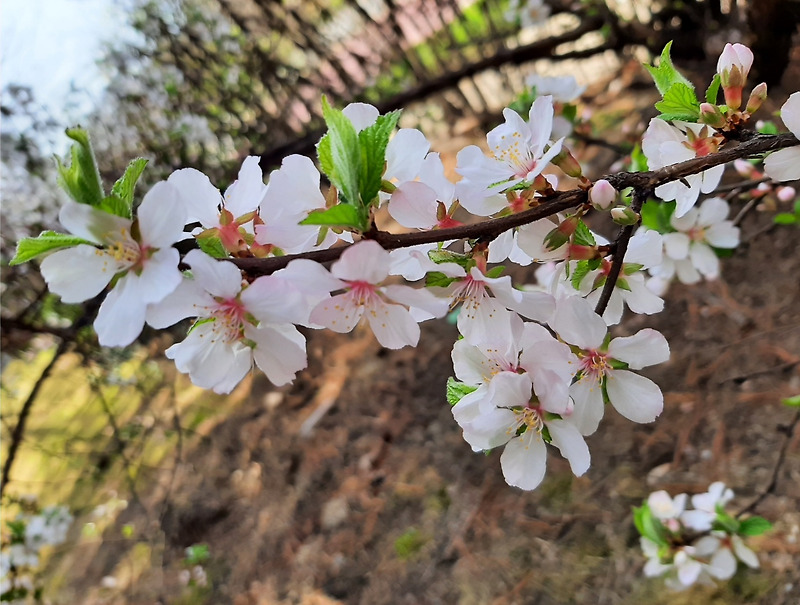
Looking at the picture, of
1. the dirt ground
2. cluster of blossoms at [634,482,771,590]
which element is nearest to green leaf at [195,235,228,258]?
cluster of blossoms at [634,482,771,590]

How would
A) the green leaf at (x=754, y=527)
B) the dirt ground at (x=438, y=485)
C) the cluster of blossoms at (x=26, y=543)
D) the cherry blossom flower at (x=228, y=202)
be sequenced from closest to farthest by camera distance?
the cherry blossom flower at (x=228, y=202) → the green leaf at (x=754, y=527) → the dirt ground at (x=438, y=485) → the cluster of blossoms at (x=26, y=543)

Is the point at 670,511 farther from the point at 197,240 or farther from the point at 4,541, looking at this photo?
the point at 4,541

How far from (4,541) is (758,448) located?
8.62 feet

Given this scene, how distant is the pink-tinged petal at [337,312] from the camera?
50 cm

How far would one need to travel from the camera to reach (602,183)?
53 centimetres

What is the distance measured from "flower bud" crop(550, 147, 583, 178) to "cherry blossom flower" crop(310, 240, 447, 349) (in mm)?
200

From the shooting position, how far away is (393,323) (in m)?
0.55

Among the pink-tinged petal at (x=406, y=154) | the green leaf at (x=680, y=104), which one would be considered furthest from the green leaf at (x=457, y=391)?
the green leaf at (x=680, y=104)

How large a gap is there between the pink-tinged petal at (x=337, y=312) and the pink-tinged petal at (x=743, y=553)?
1043 millimetres

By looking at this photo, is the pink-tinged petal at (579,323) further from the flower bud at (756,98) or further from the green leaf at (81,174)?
the green leaf at (81,174)

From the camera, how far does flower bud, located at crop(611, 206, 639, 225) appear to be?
526 millimetres

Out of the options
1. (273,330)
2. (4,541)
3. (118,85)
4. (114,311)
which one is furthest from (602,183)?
(4,541)

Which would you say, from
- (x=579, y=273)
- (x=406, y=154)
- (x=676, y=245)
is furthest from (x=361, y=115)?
(x=676, y=245)

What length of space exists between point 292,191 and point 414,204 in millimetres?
116
